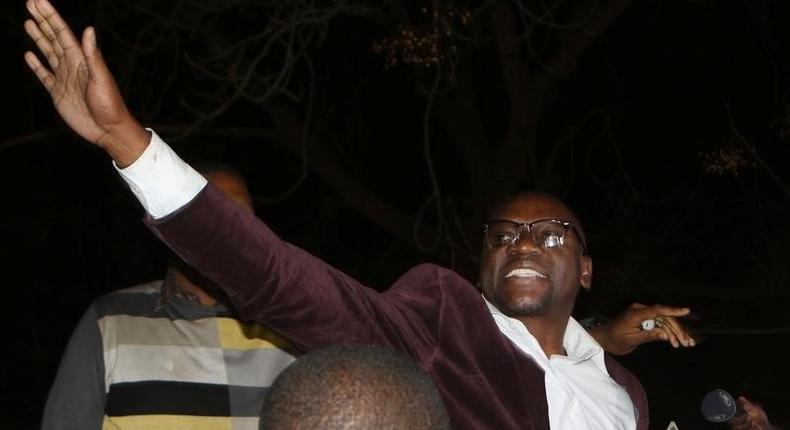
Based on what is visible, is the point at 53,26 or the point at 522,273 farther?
the point at 522,273

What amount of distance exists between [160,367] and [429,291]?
2.43 feet

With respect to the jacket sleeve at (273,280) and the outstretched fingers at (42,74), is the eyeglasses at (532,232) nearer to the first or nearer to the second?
the jacket sleeve at (273,280)

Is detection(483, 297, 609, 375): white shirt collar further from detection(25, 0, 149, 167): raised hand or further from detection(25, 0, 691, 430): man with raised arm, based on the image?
detection(25, 0, 149, 167): raised hand

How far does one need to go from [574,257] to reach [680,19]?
267 inches

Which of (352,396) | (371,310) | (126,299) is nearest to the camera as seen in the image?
(352,396)

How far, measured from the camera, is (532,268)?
3062 millimetres

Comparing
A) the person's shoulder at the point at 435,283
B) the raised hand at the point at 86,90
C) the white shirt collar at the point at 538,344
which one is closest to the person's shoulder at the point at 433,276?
the person's shoulder at the point at 435,283

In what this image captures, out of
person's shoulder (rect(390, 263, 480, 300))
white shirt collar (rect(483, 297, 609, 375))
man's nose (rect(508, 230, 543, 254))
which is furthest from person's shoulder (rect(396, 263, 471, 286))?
man's nose (rect(508, 230, 543, 254))

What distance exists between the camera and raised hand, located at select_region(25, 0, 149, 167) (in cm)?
204

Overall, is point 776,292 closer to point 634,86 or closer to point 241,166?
point 634,86

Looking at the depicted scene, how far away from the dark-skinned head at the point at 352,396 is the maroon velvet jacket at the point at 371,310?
447 millimetres

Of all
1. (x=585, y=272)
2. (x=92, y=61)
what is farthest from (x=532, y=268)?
(x=92, y=61)

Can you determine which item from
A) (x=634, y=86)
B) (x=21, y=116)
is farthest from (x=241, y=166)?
(x=634, y=86)

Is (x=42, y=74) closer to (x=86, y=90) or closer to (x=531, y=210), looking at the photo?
(x=86, y=90)
